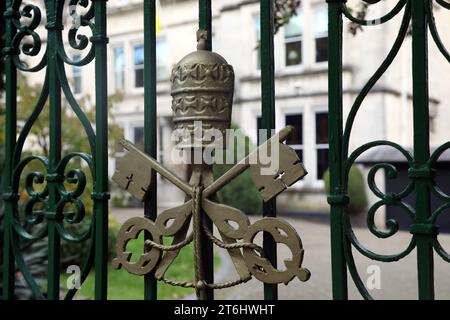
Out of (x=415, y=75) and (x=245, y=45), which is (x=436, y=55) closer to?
(x=245, y=45)

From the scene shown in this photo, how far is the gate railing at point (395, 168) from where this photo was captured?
1089 millimetres

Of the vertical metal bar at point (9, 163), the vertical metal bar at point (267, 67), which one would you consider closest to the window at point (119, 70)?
the vertical metal bar at point (9, 163)

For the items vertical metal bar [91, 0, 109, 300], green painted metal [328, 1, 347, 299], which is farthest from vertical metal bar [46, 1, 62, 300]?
green painted metal [328, 1, 347, 299]

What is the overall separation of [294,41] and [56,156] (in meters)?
10.9

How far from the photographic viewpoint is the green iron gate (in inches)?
43.4

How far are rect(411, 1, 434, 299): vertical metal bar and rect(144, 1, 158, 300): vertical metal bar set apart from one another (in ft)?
2.09

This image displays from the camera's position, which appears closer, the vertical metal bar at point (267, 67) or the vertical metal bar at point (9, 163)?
the vertical metal bar at point (267, 67)

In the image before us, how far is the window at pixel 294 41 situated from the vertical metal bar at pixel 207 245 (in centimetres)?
1087

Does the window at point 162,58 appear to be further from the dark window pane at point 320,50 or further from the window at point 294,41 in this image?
the dark window pane at point 320,50

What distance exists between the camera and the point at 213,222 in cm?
126

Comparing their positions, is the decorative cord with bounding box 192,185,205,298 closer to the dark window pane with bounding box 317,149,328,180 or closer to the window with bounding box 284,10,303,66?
the dark window pane with bounding box 317,149,328,180

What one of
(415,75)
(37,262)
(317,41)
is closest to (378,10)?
(317,41)

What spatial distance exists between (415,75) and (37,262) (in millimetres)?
3370

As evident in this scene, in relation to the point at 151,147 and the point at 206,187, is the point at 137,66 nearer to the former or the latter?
the point at 151,147
